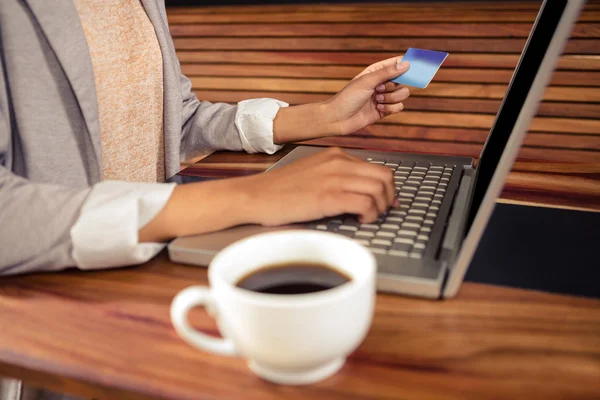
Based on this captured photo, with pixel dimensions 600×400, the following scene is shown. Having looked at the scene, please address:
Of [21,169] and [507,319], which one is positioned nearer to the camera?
[507,319]

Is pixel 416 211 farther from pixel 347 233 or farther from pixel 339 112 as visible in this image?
pixel 339 112

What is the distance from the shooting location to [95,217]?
Answer: 660mm

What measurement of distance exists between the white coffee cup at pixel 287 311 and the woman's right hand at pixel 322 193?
0.18 metres

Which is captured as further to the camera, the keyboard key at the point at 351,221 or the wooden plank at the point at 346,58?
the wooden plank at the point at 346,58

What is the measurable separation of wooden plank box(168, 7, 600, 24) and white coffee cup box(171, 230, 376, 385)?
7.12 feet

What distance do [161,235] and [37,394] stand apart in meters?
0.45

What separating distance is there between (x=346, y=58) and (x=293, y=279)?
225 centimetres

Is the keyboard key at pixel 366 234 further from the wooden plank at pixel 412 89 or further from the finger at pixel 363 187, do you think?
the wooden plank at pixel 412 89

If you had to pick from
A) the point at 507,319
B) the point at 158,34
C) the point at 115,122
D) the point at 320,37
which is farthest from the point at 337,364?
the point at 320,37

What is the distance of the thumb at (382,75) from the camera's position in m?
1.02

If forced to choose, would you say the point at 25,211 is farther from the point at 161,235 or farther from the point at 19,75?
the point at 19,75

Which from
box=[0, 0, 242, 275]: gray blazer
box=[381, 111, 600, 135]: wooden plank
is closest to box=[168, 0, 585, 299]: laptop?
box=[0, 0, 242, 275]: gray blazer

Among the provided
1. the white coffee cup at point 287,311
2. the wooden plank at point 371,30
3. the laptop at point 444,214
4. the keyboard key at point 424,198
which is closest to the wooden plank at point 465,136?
the wooden plank at point 371,30

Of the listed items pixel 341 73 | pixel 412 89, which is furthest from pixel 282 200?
pixel 341 73
